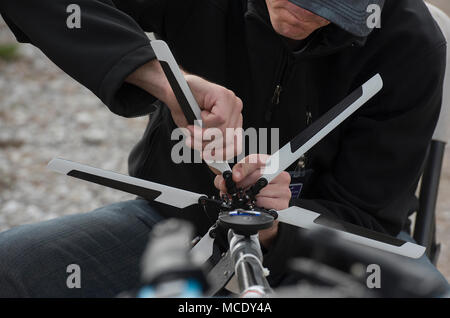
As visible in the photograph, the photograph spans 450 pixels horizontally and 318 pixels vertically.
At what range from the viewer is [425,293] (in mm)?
672

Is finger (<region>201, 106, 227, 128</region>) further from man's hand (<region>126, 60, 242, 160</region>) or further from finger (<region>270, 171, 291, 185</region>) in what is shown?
finger (<region>270, 171, 291, 185</region>)

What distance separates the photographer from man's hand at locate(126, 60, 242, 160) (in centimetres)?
85

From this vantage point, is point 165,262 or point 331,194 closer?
point 165,262

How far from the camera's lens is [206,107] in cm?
89

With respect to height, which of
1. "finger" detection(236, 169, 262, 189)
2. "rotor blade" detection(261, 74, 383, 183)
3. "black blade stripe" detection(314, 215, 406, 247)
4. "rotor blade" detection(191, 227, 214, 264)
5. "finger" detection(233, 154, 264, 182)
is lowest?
"rotor blade" detection(191, 227, 214, 264)

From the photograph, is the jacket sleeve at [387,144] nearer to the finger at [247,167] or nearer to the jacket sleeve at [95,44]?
the finger at [247,167]

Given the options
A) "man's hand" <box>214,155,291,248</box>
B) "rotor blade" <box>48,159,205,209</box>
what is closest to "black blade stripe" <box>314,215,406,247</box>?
"man's hand" <box>214,155,291,248</box>

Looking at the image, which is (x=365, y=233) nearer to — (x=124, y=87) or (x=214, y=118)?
(x=214, y=118)

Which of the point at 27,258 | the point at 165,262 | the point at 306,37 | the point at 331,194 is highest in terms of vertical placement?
the point at 306,37

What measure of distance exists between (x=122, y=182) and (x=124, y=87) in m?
0.19

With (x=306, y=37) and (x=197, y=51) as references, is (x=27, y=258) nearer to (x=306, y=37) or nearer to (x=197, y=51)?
(x=197, y=51)

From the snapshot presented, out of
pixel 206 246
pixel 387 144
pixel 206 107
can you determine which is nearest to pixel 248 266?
pixel 206 246
